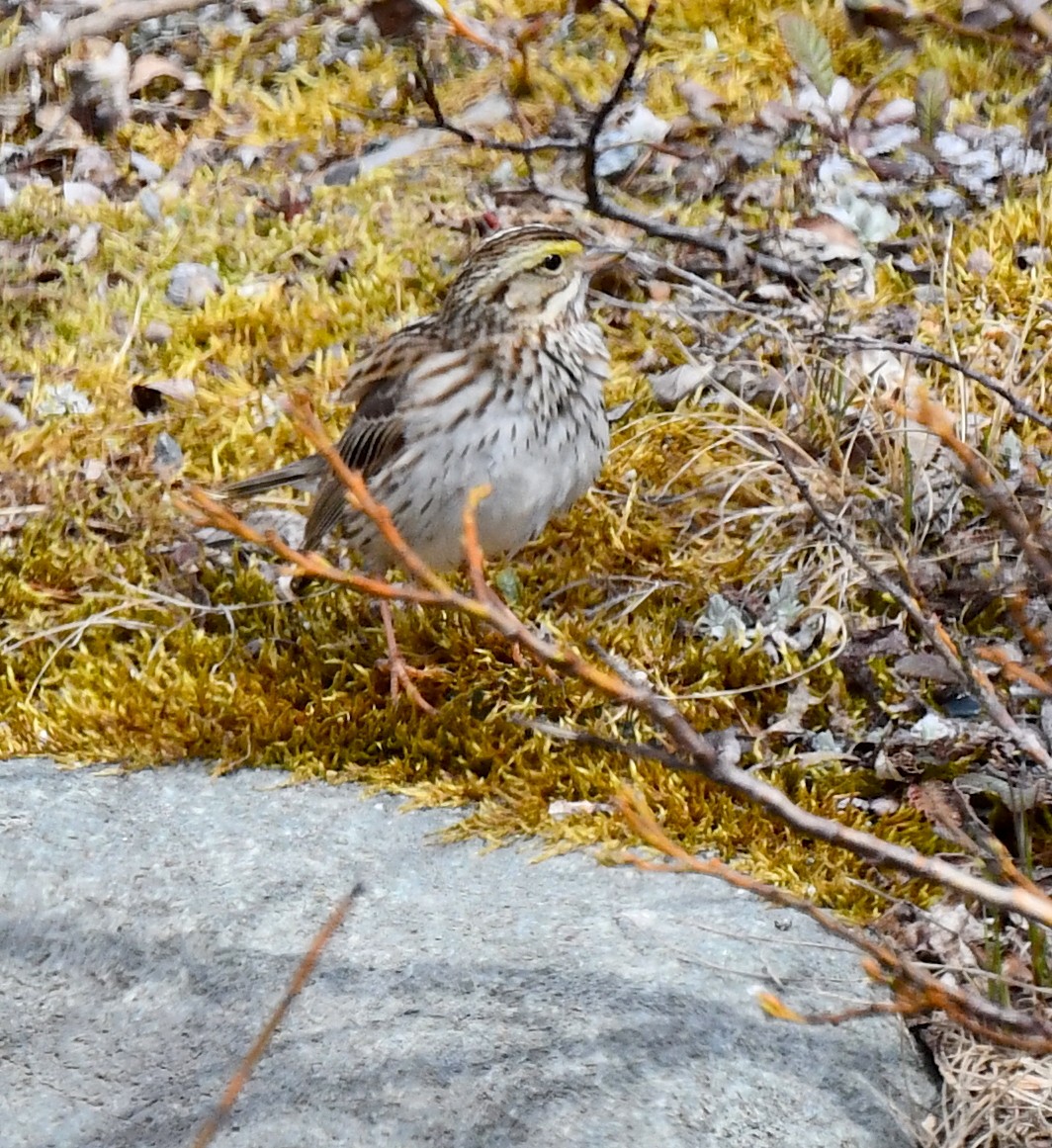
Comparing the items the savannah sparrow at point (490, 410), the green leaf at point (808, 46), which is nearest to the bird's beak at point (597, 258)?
the savannah sparrow at point (490, 410)

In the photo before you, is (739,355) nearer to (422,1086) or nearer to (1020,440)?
(1020,440)

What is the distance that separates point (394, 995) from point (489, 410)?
1739 millimetres

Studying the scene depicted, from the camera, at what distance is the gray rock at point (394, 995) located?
123 inches

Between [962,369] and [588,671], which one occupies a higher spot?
[588,671]

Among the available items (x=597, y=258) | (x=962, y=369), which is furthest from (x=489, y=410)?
(x=962, y=369)

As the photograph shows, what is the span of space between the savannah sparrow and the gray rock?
0.91 metres

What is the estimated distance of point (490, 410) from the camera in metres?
4.40

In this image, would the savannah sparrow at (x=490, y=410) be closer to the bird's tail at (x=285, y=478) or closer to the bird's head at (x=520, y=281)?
the bird's head at (x=520, y=281)

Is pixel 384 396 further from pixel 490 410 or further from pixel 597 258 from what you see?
pixel 597 258

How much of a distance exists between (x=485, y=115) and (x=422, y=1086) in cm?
509

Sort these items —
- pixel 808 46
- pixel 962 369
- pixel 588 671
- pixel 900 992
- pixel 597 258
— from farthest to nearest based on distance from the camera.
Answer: pixel 597 258, pixel 808 46, pixel 962 369, pixel 900 992, pixel 588 671

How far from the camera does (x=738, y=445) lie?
208 inches

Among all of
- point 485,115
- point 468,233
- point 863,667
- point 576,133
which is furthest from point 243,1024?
point 485,115

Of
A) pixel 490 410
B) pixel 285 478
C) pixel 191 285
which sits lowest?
pixel 285 478
